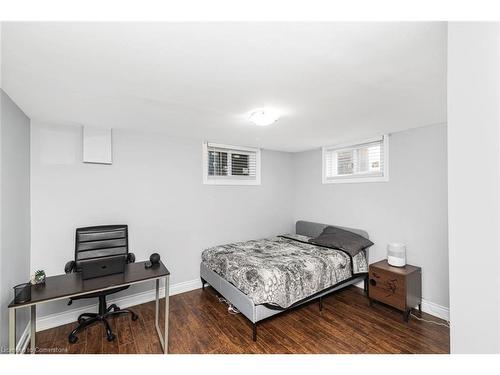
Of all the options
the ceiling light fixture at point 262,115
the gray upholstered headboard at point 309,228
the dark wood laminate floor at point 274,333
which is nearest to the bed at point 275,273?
the dark wood laminate floor at point 274,333

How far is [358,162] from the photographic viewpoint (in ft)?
11.9

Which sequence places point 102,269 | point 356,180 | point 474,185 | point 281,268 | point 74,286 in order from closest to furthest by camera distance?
point 474,185 < point 74,286 < point 102,269 < point 281,268 < point 356,180

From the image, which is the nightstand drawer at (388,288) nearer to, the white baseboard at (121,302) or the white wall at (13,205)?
the white baseboard at (121,302)

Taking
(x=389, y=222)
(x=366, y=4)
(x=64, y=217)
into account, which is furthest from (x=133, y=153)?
(x=389, y=222)

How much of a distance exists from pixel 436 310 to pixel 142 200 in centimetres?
411

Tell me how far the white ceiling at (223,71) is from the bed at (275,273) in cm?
177

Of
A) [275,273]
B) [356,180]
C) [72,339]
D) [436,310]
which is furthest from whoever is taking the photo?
[356,180]

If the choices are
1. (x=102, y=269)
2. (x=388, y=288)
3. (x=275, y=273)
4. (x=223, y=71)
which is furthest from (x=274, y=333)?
(x=223, y=71)

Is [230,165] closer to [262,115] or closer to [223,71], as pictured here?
[262,115]

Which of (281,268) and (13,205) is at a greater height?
(13,205)

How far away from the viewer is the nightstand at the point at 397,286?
2.55 metres

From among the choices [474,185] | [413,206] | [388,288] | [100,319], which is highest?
[474,185]

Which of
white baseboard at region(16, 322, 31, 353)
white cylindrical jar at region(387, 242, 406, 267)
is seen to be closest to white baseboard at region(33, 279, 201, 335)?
white baseboard at region(16, 322, 31, 353)

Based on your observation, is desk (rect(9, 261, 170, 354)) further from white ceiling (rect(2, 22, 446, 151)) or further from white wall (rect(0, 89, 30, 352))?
white ceiling (rect(2, 22, 446, 151))
